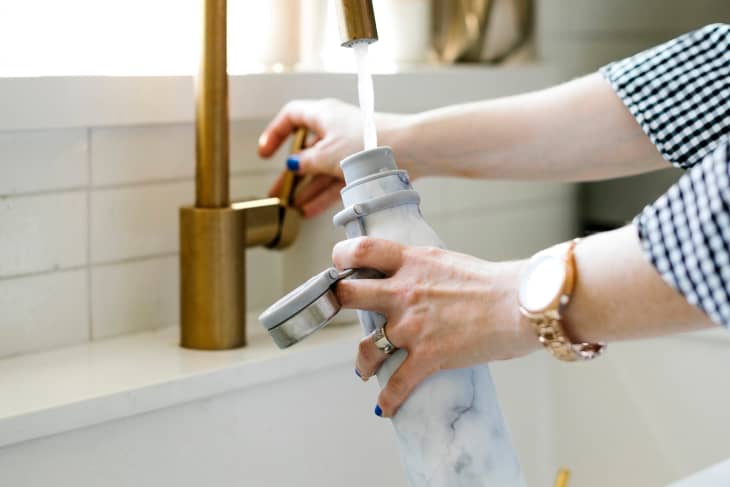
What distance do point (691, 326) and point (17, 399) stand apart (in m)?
0.45

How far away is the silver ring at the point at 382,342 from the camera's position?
70cm

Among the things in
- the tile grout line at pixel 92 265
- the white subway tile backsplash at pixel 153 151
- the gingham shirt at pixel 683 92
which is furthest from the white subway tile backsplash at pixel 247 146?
the gingham shirt at pixel 683 92

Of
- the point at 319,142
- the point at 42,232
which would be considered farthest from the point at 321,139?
the point at 42,232

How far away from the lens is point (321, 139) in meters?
0.98

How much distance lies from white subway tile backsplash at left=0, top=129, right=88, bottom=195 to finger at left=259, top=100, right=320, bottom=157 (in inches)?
6.4

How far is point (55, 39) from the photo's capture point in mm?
955

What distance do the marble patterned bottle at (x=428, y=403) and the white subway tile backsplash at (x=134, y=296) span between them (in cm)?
30

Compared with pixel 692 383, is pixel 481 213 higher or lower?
higher

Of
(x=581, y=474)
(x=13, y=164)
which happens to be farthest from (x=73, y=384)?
(x=581, y=474)

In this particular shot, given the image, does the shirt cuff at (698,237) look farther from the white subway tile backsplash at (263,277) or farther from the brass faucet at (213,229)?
the white subway tile backsplash at (263,277)

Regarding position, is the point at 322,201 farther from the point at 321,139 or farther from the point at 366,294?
the point at 366,294

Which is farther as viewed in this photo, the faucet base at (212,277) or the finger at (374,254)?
the faucet base at (212,277)

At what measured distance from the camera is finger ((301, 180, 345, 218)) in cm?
99

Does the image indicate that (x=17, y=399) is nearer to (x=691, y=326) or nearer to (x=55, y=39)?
(x=55, y=39)
